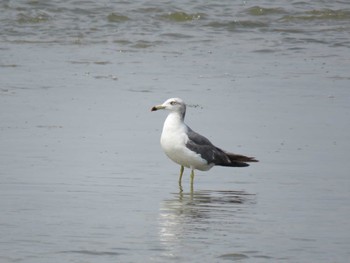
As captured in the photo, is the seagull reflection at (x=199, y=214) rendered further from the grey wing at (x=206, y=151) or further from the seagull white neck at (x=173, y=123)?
the seagull white neck at (x=173, y=123)

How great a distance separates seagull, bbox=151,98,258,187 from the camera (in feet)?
30.0

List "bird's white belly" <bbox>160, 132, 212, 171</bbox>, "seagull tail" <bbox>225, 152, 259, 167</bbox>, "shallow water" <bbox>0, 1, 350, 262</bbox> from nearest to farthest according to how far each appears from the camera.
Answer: "shallow water" <bbox>0, 1, 350, 262</bbox>
"bird's white belly" <bbox>160, 132, 212, 171</bbox>
"seagull tail" <bbox>225, 152, 259, 167</bbox>

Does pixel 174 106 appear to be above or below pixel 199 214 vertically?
above

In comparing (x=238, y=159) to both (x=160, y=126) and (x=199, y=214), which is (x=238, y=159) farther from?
(x=160, y=126)

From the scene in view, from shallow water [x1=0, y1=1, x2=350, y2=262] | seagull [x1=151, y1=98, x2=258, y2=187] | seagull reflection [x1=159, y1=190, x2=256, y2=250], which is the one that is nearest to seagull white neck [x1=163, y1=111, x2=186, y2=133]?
seagull [x1=151, y1=98, x2=258, y2=187]

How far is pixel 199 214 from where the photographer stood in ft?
24.9

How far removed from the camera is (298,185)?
28.5 ft

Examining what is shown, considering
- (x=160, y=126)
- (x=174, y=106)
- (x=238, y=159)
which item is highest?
(x=174, y=106)

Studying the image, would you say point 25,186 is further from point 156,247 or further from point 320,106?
point 320,106

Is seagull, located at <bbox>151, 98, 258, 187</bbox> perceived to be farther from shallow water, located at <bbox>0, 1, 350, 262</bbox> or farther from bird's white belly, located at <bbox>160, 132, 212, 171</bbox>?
shallow water, located at <bbox>0, 1, 350, 262</bbox>

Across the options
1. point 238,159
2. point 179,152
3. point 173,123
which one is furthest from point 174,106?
point 238,159

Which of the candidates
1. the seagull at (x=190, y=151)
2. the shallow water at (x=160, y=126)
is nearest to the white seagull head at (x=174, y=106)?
the seagull at (x=190, y=151)

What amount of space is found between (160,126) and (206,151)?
7.65 feet

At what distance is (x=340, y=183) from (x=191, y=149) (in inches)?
55.2
